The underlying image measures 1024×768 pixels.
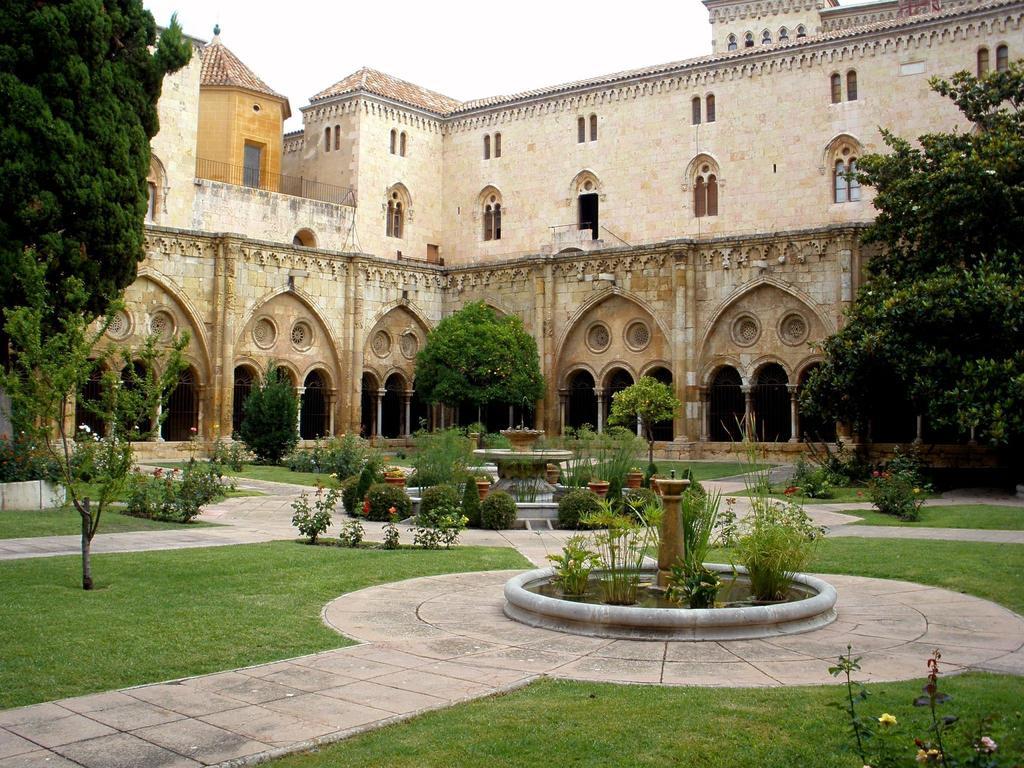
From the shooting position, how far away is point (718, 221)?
38094mm

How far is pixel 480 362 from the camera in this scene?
29.7 m

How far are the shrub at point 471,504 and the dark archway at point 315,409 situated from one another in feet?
55.6

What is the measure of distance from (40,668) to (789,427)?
1010 inches

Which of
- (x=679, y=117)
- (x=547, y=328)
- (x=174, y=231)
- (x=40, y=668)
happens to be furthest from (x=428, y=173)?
(x=40, y=668)

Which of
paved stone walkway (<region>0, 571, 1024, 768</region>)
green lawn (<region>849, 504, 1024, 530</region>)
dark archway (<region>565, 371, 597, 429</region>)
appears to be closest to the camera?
paved stone walkway (<region>0, 571, 1024, 768</region>)

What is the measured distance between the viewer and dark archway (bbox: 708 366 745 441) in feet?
97.4

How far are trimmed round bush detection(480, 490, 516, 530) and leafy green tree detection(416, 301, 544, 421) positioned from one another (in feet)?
48.8

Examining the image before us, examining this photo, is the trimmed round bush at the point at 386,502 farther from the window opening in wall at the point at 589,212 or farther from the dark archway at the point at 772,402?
the window opening in wall at the point at 589,212

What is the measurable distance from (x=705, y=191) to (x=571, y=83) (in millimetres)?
7502

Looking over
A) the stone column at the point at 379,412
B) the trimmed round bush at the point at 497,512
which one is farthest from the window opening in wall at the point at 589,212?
the trimmed round bush at the point at 497,512

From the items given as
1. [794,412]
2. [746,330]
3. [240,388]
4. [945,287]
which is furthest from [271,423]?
[945,287]

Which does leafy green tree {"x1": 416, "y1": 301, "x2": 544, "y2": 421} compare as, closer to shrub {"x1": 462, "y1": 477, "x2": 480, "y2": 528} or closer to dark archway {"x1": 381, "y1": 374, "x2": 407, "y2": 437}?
dark archway {"x1": 381, "y1": 374, "x2": 407, "y2": 437}

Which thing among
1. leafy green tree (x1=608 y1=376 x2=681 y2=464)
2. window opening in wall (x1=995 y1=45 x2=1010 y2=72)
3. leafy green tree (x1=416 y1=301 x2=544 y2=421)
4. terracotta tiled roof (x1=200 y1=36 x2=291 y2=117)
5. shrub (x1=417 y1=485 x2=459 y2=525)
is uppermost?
terracotta tiled roof (x1=200 y1=36 x2=291 y2=117)

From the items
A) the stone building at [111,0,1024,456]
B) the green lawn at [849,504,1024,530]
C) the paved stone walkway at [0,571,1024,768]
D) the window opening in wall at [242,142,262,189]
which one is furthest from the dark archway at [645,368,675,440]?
the paved stone walkway at [0,571,1024,768]
